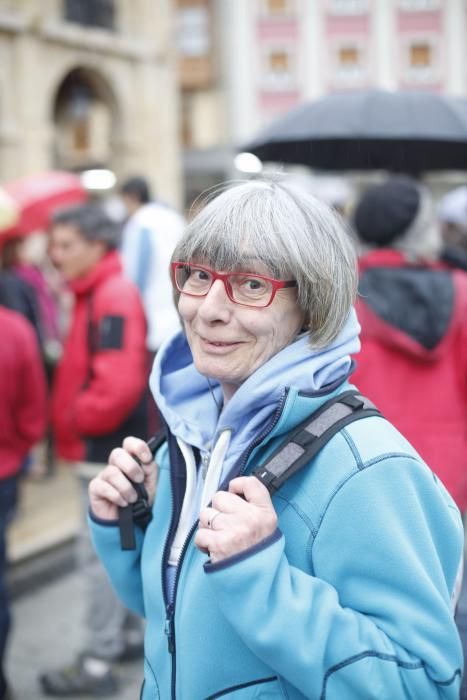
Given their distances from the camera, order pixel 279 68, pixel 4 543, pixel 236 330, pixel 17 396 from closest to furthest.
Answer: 1. pixel 236 330
2. pixel 4 543
3. pixel 17 396
4. pixel 279 68

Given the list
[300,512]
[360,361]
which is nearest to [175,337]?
[300,512]

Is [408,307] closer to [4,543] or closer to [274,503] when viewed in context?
[274,503]

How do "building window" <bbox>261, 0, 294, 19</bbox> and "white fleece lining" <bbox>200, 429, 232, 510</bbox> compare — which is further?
"building window" <bbox>261, 0, 294, 19</bbox>

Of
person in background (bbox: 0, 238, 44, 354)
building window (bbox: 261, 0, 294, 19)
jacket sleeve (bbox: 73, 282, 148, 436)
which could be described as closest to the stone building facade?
person in background (bbox: 0, 238, 44, 354)

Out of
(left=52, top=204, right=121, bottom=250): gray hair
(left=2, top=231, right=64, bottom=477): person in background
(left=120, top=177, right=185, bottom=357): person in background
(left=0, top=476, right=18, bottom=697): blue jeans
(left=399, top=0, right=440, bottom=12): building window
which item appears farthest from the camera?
(left=399, top=0, right=440, bottom=12): building window

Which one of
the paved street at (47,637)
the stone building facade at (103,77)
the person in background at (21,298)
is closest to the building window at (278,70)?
the stone building facade at (103,77)

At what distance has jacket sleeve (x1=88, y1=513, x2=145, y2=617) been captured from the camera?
1831 mm

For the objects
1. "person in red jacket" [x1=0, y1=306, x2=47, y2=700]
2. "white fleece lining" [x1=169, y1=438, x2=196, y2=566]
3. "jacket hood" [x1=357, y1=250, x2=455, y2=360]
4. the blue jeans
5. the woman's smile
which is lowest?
the blue jeans

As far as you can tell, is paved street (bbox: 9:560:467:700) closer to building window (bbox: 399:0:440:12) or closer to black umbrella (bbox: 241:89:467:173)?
black umbrella (bbox: 241:89:467:173)

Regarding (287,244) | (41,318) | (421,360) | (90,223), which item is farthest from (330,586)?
(41,318)

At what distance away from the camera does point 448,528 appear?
1.49 metres

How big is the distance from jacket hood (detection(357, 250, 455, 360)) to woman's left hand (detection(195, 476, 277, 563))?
1436mm

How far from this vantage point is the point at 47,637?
4102 mm

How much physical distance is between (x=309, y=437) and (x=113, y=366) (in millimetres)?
1983
